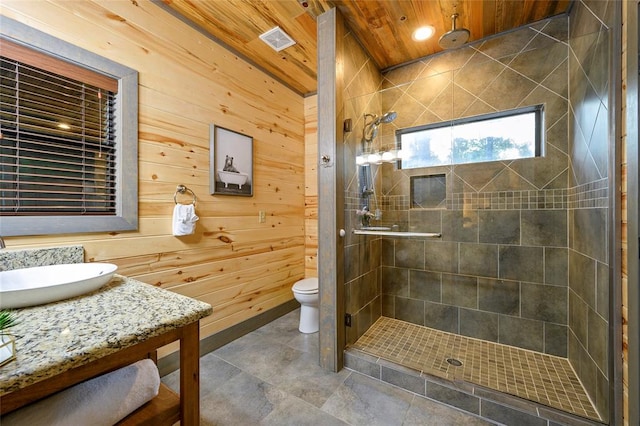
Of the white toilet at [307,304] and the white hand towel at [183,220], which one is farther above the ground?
the white hand towel at [183,220]

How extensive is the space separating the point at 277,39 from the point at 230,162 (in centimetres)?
106

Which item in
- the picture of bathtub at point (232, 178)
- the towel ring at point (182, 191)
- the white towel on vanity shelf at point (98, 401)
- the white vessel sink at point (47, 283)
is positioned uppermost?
the picture of bathtub at point (232, 178)

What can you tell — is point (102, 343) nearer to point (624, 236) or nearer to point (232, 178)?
point (232, 178)

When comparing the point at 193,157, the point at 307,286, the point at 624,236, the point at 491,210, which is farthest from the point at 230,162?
the point at 624,236

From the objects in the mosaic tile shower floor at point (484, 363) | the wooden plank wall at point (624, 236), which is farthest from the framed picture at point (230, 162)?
the wooden plank wall at point (624, 236)

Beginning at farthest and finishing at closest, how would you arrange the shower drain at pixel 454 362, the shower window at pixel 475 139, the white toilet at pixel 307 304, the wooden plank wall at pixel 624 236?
the white toilet at pixel 307 304 → the shower window at pixel 475 139 → the shower drain at pixel 454 362 → the wooden plank wall at pixel 624 236

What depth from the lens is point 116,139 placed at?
5.15 feet

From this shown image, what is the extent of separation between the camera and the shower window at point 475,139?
198 centimetres

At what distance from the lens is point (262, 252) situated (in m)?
2.54

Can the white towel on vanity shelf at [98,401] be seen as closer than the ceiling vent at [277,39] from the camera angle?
Yes

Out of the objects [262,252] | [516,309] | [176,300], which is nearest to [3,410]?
[176,300]

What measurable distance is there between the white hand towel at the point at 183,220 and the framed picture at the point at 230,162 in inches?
11.8

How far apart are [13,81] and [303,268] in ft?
8.39

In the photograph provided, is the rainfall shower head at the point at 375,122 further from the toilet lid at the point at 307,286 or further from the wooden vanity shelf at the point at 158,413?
the wooden vanity shelf at the point at 158,413
